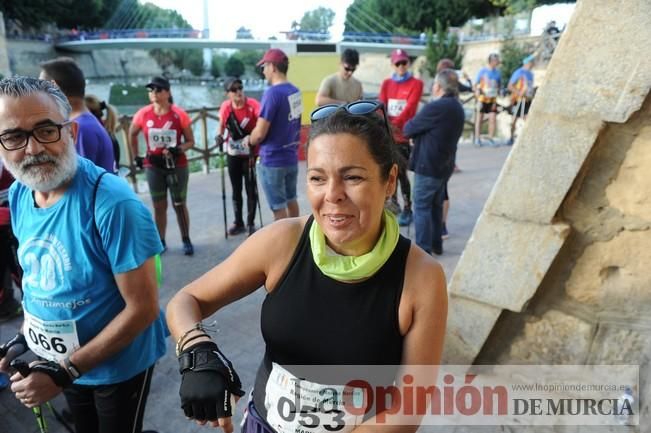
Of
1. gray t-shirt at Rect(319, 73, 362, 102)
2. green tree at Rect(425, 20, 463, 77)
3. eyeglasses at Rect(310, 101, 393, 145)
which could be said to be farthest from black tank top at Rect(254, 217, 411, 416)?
green tree at Rect(425, 20, 463, 77)

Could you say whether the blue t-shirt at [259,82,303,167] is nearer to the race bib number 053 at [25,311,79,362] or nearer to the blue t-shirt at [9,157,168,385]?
the blue t-shirt at [9,157,168,385]

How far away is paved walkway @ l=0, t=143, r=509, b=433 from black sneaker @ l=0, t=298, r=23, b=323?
8 centimetres

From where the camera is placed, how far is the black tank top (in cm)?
142

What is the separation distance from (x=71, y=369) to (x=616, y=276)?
107 inches

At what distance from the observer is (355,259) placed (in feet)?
4.70

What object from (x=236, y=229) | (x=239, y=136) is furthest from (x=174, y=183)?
(x=236, y=229)

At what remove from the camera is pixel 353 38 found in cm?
5206

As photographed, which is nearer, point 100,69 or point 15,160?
point 15,160

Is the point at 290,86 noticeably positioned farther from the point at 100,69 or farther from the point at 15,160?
the point at 100,69

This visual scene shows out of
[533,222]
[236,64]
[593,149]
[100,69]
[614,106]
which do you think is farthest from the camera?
[236,64]

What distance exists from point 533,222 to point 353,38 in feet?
176

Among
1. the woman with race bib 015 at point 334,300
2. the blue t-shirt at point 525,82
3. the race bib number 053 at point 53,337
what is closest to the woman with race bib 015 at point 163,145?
the race bib number 053 at point 53,337

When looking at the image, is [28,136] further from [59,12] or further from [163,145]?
[59,12]

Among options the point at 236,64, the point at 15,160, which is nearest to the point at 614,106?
the point at 15,160
